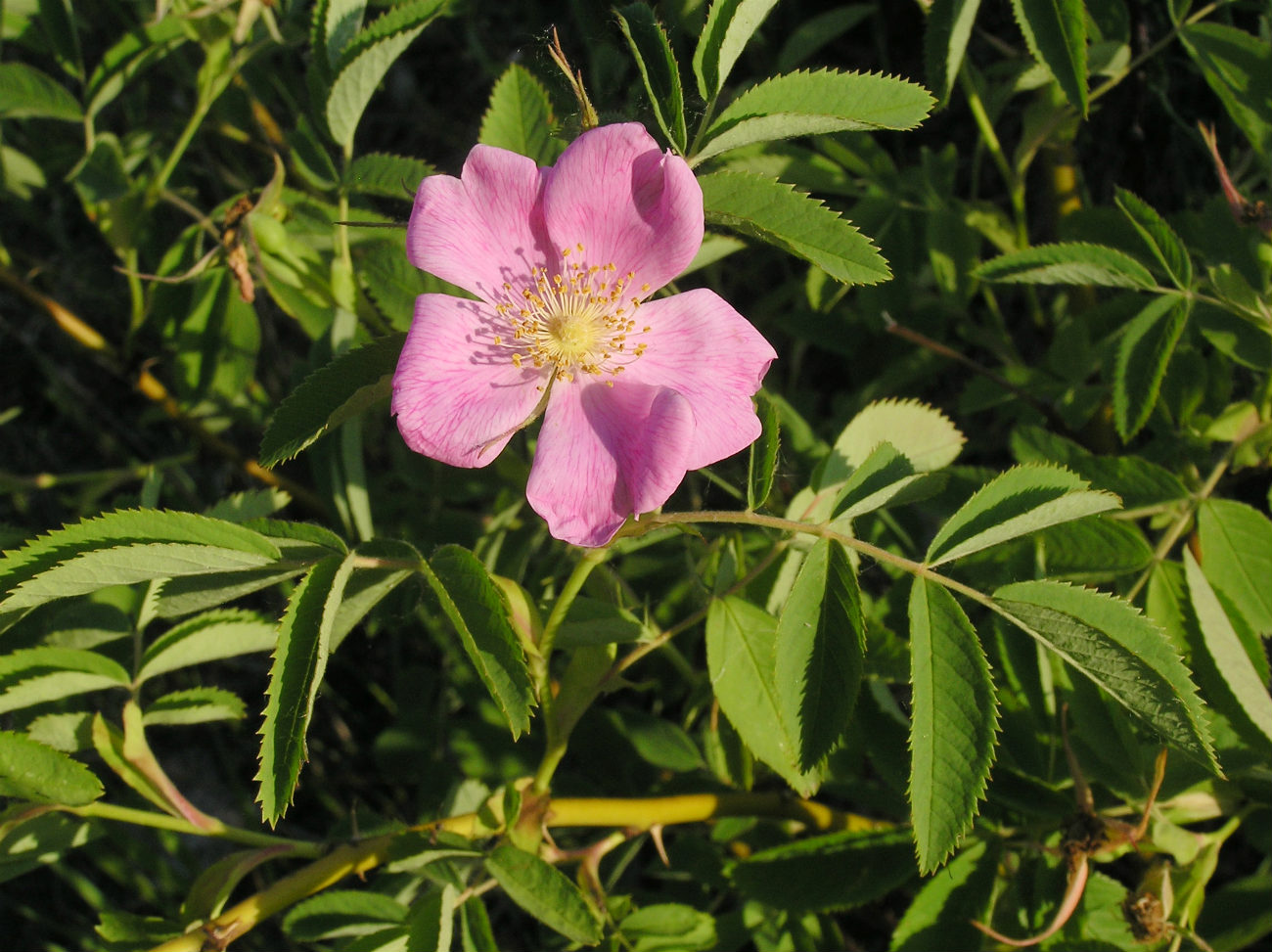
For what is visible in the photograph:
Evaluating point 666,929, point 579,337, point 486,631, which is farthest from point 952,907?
point 579,337

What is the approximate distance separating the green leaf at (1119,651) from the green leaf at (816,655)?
184mm

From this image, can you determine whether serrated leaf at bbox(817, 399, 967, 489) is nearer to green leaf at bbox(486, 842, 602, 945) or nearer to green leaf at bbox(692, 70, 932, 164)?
green leaf at bbox(692, 70, 932, 164)

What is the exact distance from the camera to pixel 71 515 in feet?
7.93

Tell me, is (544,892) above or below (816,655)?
below

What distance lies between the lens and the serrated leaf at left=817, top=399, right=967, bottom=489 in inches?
55.2

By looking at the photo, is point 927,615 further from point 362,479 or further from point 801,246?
point 362,479

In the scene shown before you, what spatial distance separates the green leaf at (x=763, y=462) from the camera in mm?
1146

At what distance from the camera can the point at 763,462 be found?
3.80 feet

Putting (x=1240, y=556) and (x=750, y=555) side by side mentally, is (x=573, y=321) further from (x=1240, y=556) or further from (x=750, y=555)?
(x=1240, y=556)

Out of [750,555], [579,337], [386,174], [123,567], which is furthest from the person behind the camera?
[750,555]

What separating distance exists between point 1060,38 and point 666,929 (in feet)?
4.35


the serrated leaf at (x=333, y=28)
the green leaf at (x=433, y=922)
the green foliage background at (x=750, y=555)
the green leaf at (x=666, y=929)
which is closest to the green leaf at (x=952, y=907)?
the green foliage background at (x=750, y=555)

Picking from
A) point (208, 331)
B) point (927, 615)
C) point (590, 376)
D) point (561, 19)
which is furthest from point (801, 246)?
point (561, 19)

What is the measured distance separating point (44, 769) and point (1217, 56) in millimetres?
1907
